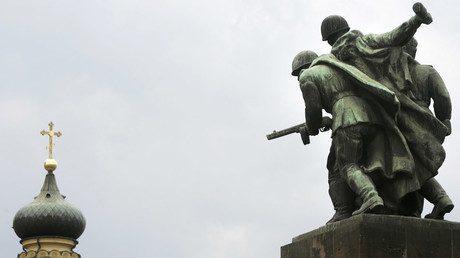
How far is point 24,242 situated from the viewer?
86750 mm

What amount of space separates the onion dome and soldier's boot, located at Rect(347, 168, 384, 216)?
73.5 metres

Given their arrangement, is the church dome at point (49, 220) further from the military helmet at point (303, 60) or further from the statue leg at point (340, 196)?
the statue leg at point (340, 196)

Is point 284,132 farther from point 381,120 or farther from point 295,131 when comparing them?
point 381,120

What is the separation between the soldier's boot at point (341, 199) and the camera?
13523 mm

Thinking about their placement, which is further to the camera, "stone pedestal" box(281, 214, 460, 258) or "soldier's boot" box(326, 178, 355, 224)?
"soldier's boot" box(326, 178, 355, 224)

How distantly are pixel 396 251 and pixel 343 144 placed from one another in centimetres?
147

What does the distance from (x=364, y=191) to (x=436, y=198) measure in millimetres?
934

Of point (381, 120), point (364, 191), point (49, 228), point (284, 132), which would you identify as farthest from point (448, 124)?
point (49, 228)

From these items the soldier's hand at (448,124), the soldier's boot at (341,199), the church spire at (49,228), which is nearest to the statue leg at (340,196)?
the soldier's boot at (341,199)

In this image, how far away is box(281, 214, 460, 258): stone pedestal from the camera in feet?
41.3

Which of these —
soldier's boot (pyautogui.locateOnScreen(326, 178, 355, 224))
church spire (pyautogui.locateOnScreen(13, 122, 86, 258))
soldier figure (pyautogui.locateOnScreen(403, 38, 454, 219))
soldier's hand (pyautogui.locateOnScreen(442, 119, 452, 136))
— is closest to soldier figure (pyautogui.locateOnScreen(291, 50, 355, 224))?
soldier's boot (pyautogui.locateOnScreen(326, 178, 355, 224))

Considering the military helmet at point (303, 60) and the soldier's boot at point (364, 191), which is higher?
the military helmet at point (303, 60)

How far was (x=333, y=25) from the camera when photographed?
14.5 m

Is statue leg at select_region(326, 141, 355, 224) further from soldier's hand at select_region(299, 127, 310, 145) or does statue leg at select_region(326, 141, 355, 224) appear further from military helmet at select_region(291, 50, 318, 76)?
military helmet at select_region(291, 50, 318, 76)
